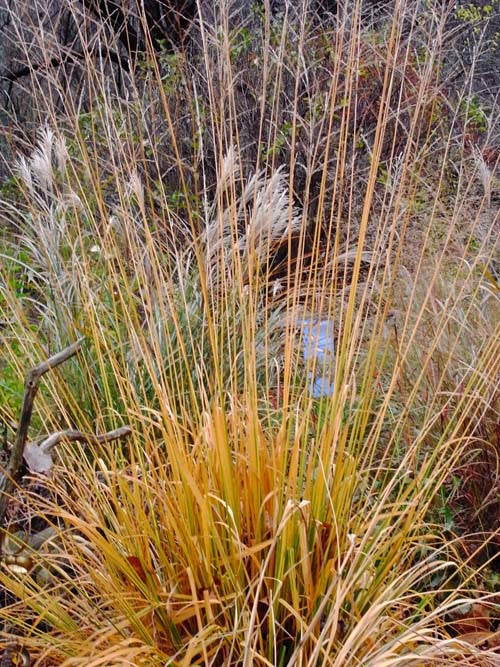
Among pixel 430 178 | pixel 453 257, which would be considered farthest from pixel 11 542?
pixel 430 178

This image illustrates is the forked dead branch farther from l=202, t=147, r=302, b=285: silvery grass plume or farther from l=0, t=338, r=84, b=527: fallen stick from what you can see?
l=202, t=147, r=302, b=285: silvery grass plume

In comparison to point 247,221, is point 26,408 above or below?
above

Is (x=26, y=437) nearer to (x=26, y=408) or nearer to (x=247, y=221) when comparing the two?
(x=26, y=408)

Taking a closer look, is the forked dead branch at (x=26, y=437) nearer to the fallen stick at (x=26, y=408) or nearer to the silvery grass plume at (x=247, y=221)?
the fallen stick at (x=26, y=408)

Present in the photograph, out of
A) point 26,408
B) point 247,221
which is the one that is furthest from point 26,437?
point 247,221

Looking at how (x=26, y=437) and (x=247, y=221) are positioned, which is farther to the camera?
(x=247, y=221)

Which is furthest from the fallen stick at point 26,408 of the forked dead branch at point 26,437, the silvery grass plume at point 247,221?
the silvery grass plume at point 247,221

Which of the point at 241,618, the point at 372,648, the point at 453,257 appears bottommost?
the point at 453,257

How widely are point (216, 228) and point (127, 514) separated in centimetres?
152

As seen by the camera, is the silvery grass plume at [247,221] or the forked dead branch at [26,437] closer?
the forked dead branch at [26,437]

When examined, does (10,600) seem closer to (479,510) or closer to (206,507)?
(206,507)

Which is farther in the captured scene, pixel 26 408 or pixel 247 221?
pixel 247 221

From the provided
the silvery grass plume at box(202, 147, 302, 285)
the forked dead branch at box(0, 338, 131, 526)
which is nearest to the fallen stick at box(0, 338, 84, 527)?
the forked dead branch at box(0, 338, 131, 526)

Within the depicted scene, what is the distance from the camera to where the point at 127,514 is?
182 cm
